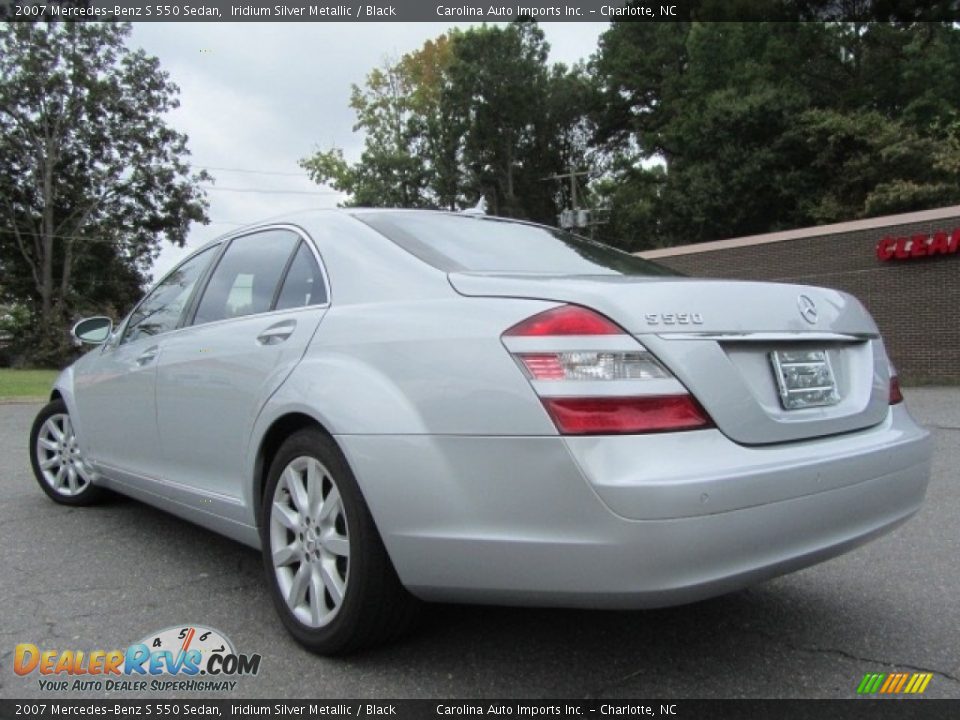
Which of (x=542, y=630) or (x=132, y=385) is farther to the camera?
(x=132, y=385)

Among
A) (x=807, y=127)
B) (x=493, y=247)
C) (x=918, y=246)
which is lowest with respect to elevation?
(x=918, y=246)

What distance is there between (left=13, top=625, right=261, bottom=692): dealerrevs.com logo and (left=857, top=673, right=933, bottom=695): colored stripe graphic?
6.27 feet

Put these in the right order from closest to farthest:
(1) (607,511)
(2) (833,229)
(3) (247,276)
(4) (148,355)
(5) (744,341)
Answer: (1) (607,511) < (5) (744,341) < (3) (247,276) < (4) (148,355) < (2) (833,229)

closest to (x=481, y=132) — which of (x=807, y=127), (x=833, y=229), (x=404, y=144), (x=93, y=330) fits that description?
(x=404, y=144)

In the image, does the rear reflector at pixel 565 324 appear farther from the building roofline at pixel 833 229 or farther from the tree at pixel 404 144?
the tree at pixel 404 144

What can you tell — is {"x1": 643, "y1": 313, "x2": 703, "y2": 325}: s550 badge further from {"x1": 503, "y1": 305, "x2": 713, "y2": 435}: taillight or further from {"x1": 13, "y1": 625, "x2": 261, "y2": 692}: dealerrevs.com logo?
{"x1": 13, "y1": 625, "x2": 261, "y2": 692}: dealerrevs.com logo

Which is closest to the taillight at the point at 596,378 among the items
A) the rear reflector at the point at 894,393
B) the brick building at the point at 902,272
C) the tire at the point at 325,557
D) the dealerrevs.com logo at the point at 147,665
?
the tire at the point at 325,557

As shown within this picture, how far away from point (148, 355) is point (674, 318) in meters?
2.71

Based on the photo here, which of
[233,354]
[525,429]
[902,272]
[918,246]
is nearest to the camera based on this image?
[525,429]

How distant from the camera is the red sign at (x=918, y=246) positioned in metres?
15.2

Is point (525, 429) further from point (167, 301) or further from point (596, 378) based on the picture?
point (167, 301)

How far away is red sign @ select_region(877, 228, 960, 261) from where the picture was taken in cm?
1516

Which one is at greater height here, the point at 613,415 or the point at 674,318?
the point at 674,318

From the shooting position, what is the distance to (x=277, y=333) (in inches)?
112
